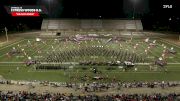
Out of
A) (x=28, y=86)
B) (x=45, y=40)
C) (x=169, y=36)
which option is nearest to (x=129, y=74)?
(x=28, y=86)

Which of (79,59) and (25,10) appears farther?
(25,10)

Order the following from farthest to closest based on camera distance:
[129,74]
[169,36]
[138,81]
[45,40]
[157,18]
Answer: [157,18] < [169,36] < [45,40] < [129,74] < [138,81]

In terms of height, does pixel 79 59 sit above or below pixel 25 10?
below

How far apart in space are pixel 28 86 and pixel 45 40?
37.7m

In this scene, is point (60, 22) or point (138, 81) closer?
point (138, 81)

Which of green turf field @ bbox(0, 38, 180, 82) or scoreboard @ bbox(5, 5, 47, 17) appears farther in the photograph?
scoreboard @ bbox(5, 5, 47, 17)

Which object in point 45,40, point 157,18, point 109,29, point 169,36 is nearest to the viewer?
point 45,40

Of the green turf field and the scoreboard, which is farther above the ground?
the scoreboard

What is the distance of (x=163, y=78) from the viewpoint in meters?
49.6

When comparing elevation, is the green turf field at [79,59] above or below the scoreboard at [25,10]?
below

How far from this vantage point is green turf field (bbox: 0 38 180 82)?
165ft

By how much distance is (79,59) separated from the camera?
2346 inches

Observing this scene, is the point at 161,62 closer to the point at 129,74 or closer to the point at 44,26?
the point at 129,74

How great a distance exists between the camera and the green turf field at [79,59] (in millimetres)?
A: 50344
